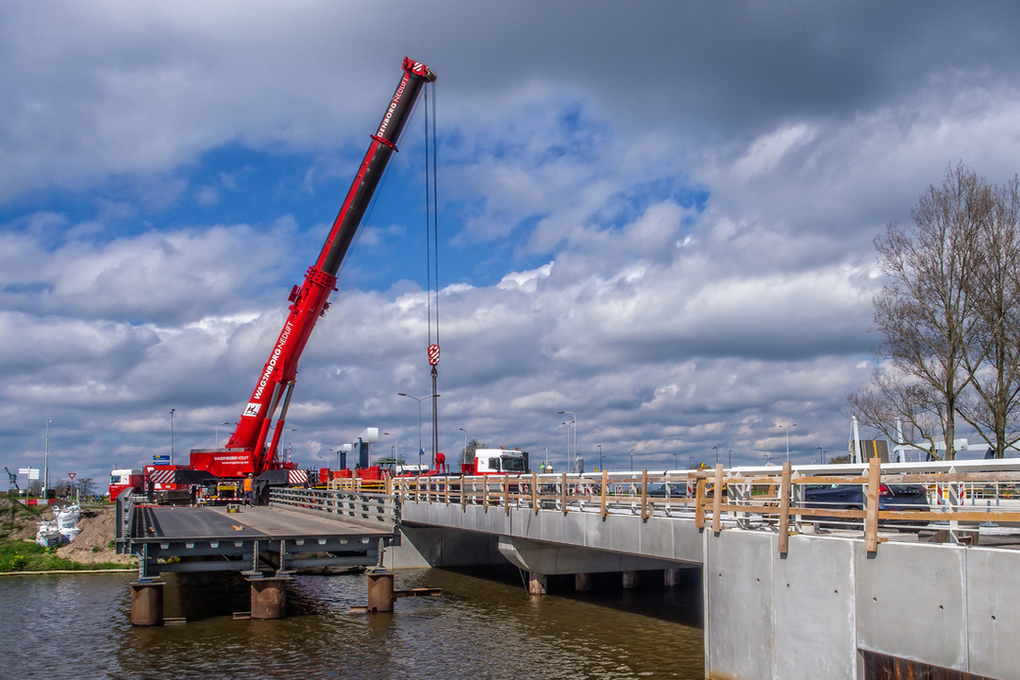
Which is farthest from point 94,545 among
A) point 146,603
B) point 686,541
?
point 686,541

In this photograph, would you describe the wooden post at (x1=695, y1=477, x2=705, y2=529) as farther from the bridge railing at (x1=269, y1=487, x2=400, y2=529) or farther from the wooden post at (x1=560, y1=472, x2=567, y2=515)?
the bridge railing at (x1=269, y1=487, x2=400, y2=529)

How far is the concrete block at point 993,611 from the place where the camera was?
970 cm

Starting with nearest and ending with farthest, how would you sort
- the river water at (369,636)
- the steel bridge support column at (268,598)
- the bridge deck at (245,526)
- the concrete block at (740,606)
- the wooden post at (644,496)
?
the concrete block at (740,606)
the wooden post at (644,496)
the river water at (369,636)
the steel bridge support column at (268,598)
the bridge deck at (245,526)

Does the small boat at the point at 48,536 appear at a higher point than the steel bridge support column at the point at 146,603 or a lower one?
lower

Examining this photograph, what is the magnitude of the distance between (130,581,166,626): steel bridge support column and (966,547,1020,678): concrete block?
Result: 60.4 feet

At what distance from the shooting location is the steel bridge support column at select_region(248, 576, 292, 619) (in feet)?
72.9

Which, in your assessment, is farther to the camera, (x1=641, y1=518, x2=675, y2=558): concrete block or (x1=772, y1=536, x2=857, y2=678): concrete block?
(x1=641, y1=518, x2=675, y2=558): concrete block

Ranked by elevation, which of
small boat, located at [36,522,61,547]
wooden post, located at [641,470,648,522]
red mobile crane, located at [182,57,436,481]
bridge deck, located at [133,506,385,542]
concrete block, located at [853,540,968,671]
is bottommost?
small boat, located at [36,522,61,547]

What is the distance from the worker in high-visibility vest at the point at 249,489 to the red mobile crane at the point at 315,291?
0.28m

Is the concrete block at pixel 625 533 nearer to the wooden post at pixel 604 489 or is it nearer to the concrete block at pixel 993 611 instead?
the wooden post at pixel 604 489

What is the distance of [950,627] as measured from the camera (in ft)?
34.0

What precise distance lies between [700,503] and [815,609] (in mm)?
2939

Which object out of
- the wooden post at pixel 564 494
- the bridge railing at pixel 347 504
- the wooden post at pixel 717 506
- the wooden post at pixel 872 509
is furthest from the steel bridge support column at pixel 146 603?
the wooden post at pixel 872 509

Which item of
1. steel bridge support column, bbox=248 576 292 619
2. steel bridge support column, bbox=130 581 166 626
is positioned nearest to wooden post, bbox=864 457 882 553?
steel bridge support column, bbox=248 576 292 619
